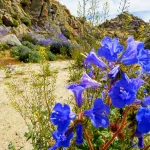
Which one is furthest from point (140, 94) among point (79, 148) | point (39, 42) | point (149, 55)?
point (39, 42)

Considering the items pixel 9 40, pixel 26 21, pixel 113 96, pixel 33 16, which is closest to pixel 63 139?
pixel 113 96

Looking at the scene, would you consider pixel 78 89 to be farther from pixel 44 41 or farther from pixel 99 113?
pixel 44 41

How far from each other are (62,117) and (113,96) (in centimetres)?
→ 21

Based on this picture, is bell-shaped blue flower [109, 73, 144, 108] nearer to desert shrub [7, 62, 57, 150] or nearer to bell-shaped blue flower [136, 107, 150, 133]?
bell-shaped blue flower [136, 107, 150, 133]

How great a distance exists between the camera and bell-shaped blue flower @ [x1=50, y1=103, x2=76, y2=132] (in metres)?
1.15

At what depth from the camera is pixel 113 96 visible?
114cm

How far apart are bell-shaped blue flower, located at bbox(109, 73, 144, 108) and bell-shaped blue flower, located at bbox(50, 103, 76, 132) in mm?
175

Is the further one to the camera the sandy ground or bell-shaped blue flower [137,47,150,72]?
the sandy ground

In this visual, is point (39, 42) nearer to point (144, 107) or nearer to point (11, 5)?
point (11, 5)

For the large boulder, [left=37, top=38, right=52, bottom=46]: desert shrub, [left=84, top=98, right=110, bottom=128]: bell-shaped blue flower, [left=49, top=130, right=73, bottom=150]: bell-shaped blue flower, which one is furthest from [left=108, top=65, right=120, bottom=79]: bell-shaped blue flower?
[left=37, top=38, right=52, bottom=46]: desert shrub

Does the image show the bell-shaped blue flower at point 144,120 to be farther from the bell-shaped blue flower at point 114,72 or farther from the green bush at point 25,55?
the green bush at point 25,55

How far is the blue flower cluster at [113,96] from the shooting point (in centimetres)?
112

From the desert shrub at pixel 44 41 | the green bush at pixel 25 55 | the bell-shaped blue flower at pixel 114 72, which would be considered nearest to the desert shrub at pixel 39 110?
the bell-shaped blue flower at pixel 114 72

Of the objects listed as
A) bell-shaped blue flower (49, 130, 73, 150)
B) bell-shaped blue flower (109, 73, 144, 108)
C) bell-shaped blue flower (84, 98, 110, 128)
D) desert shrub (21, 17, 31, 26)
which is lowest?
desert shrub (21, 17, 31, 26)
